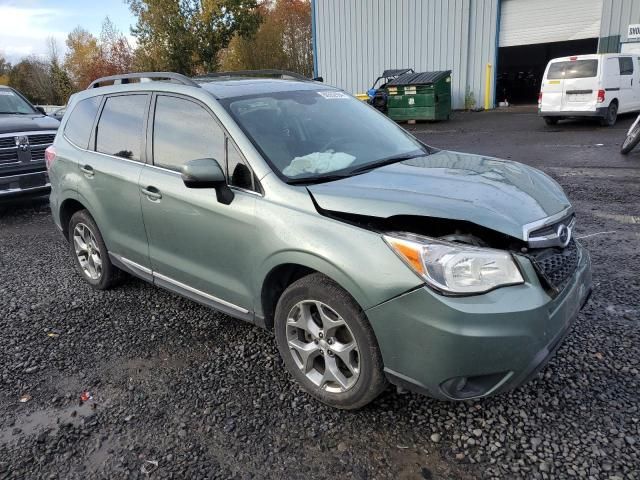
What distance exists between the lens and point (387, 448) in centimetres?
253

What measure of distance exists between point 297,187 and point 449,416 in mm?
1466

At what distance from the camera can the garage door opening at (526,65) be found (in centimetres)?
2469

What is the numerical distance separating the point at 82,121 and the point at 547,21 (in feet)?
65.2

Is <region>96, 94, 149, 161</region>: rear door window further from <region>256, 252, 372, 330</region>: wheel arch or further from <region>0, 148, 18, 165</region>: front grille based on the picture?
<region>0, 148, 18, 165</region>: front grille

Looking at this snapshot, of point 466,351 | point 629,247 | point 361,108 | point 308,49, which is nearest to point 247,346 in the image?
point 466,351

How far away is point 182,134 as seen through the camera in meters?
3.51

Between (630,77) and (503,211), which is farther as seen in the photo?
(630,77)

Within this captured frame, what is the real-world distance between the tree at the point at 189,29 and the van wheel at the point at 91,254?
28373 mm

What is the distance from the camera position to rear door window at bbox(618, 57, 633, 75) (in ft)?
46.6

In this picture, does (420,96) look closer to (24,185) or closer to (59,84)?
(24,185)

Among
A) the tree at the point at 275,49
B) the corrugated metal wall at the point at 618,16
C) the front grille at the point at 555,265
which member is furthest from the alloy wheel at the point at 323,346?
the tree at the point at 275,49

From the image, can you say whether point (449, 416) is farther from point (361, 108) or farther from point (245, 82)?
point (245, 82)

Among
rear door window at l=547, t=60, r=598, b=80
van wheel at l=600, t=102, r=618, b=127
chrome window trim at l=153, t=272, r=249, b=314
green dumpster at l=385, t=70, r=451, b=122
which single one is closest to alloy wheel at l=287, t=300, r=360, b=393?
chrome window trim at l=153, t=272, r=249, b=314

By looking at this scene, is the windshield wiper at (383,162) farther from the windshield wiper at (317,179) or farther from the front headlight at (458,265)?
the front headlight at (458,265)
